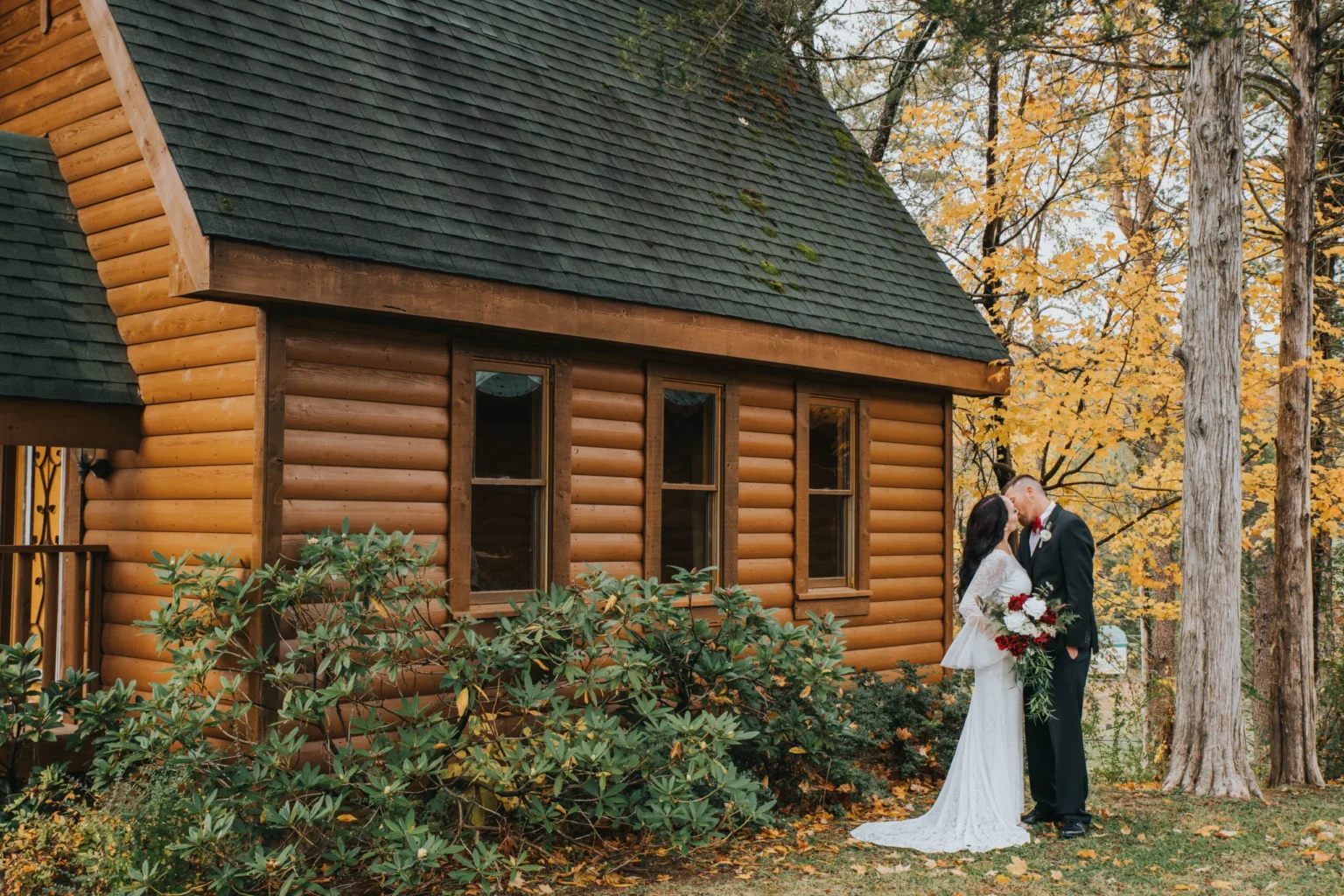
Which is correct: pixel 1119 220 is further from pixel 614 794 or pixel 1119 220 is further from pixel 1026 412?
pixel 614 794

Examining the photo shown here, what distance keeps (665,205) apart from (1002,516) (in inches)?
150

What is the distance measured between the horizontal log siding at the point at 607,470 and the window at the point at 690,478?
31 cm

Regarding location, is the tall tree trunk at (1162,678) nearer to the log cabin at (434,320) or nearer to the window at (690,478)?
the log cabin at (434,320)

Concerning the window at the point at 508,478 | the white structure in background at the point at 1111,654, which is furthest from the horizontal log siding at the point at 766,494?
the white structure in background at the point at 1111,654

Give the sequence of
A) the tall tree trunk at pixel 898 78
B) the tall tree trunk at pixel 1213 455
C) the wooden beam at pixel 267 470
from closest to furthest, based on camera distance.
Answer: the wooden beam at pixel 267 470 < the tall tree trunk at pixel 1213 455 < the tall tree trunk at pixel 898 78

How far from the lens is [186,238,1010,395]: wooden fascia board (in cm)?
652

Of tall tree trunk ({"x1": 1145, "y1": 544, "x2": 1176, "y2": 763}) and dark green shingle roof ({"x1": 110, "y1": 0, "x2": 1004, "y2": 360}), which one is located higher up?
dark green shingle roof ({"x1": 110, "y1": 0, "x2": 1004, "y2": 360})

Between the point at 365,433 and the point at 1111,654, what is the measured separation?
10195 millimetres

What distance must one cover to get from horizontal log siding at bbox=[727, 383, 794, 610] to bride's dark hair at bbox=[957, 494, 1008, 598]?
90.5 inches

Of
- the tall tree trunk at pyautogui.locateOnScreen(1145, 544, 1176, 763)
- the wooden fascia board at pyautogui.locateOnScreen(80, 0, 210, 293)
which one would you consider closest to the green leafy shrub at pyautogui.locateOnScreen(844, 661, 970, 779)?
the tall tree trunk at pyautogui.locateOnScreen(1145, 544, 1176, 763)

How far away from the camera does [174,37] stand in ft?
23.6

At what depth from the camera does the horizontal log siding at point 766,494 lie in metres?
10.0

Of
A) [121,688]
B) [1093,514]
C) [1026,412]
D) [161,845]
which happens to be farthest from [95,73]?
[1093,514]

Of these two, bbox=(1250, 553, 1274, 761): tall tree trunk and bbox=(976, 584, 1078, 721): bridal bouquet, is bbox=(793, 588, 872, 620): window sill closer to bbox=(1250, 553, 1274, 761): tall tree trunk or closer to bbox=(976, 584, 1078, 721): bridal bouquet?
bbox=(976, 584, 1078, 721): bridal bouquet
